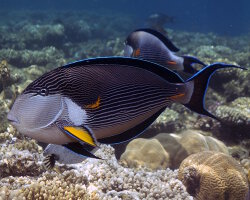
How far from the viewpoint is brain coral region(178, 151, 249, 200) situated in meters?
3.66

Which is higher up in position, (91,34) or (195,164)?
(195,164)

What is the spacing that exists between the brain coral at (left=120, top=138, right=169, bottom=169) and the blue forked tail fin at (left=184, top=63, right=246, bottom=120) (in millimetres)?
3558

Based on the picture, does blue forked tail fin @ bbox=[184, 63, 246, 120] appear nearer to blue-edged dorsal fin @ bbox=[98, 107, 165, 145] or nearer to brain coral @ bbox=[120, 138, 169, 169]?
blue-edged dorsal fin @ bbox=[98, 107, 165, 145]

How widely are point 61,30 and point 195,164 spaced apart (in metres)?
15.4

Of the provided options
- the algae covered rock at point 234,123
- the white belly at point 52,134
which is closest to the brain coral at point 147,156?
the algae covered rock at point 234,123

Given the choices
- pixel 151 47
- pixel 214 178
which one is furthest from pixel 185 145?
pixel 151 47

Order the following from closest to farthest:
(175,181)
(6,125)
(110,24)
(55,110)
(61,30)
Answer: (55,110)
(175,181)
(6,125)
(61,30)
(110,24)

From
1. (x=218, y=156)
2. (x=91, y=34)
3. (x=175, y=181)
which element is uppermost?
(x=218, y=156)

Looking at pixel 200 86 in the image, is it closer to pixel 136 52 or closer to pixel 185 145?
pixel 136 52

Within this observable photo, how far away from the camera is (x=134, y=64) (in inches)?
51.2

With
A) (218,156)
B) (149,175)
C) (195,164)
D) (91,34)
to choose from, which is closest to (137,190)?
(149,175)

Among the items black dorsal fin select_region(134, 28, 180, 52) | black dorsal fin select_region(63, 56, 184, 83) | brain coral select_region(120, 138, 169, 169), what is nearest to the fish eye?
black dorsal fin select_region(63, 56, 184, 83)

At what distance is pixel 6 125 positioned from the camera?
17.2ft

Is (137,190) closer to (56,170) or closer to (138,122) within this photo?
(56,170)
